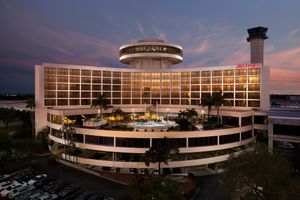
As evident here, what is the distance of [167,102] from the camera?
99.6 metres

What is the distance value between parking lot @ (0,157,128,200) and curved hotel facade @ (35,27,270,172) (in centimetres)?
535

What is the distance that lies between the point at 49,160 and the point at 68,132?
1406 centimetres

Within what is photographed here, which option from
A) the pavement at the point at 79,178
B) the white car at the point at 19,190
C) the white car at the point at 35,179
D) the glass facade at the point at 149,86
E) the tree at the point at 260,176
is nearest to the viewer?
the tree at the point at 260,176

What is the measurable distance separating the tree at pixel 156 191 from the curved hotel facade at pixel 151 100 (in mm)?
23554

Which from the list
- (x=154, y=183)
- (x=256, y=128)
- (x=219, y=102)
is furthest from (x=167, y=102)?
(x=154, y=183)

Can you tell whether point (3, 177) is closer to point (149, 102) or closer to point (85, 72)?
point (85, 72)

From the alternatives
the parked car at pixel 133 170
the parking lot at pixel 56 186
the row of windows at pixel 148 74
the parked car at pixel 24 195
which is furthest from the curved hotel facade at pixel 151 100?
the parked car at pixel 24 195

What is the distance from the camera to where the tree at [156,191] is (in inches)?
965

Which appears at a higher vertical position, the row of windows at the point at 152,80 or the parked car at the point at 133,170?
the row of windows at the point at 152,80

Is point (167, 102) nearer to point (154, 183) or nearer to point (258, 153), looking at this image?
point (258, 153)

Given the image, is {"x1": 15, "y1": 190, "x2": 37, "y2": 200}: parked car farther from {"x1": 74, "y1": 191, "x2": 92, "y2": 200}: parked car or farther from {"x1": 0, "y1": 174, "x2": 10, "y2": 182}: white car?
{"x1": 0, "y1": 174, "x2": 10, "y2": 182}: white car

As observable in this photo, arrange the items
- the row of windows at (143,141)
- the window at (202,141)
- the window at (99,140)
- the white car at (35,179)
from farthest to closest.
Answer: the window at (202,141) → the window at (99,140) → the row of windows at (143,141) → the white car at (35,179)

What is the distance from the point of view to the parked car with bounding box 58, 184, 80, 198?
1575 inches

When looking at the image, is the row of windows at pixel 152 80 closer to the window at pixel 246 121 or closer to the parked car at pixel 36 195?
the window at pixel 246 121
